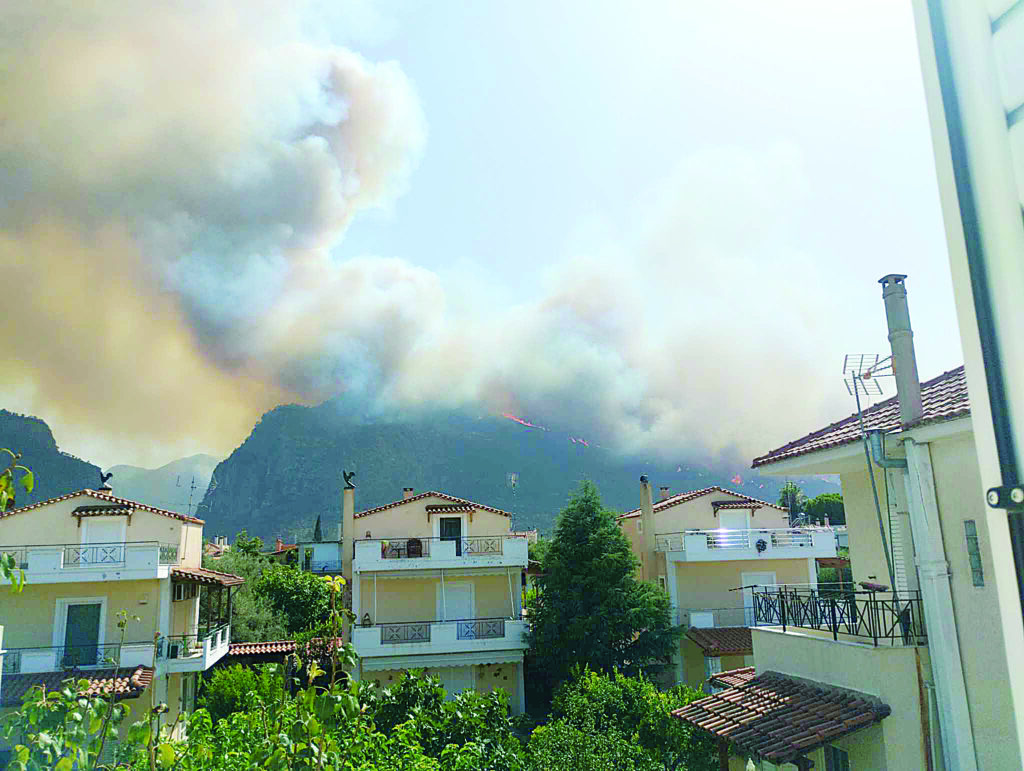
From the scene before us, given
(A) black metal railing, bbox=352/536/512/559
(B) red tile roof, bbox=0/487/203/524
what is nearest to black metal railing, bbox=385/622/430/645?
(A) black metal railing, bbox=352/536/512/559

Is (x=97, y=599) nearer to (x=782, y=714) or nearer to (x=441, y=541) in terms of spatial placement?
(x=441, y=541)

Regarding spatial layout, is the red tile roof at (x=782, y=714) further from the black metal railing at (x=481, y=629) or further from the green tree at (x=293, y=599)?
the green tree at (x=293, y=599)

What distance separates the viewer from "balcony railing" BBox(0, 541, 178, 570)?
1878 centimetres

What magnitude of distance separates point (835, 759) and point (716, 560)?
622 inches

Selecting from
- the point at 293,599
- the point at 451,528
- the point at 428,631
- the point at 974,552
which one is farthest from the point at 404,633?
the point at 974,552

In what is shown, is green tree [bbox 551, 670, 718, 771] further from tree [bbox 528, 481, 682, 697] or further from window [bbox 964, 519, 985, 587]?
tree [bbox 528, 481, 682, 697]

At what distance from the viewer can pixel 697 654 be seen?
2392cm

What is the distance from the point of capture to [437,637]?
2250 centimetres

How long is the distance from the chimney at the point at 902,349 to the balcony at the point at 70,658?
1728 cm

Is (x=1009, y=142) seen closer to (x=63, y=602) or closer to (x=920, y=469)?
(x=920, y=469)

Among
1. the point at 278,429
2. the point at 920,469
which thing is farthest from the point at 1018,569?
the point at 278,429

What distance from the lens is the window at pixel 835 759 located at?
877 centimetres

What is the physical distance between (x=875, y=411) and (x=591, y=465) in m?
105

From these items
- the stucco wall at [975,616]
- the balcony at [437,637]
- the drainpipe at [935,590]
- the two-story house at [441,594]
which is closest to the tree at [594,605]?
the balcony at [437,637]
